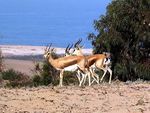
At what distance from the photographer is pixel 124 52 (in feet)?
94.4

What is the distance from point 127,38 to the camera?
1136 inches

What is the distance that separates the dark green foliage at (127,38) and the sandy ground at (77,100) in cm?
1176

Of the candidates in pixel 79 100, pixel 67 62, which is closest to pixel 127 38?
pixel 67 62

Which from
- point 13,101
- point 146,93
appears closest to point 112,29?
point 146,93

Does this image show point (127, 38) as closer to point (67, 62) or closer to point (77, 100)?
point (67, 62)

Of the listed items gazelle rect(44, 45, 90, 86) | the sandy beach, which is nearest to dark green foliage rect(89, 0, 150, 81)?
gazelle rect(44, 45, 90, 86)

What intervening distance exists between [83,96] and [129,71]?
1352cm

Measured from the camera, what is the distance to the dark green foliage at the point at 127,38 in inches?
1109

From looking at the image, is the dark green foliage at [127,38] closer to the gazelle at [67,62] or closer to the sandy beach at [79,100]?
the gazelle at [67,62]

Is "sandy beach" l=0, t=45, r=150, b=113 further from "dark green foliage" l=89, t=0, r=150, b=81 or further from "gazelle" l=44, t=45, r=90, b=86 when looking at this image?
"dark green foliage" l=89, t=0, r=150, b=81

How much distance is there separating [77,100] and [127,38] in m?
14.7

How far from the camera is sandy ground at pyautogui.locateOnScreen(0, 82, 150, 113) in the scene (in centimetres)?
1347

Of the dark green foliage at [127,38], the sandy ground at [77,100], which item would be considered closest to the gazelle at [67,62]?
the sandy ground at [77,100]

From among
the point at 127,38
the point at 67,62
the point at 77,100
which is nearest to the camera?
the point at 77,100
